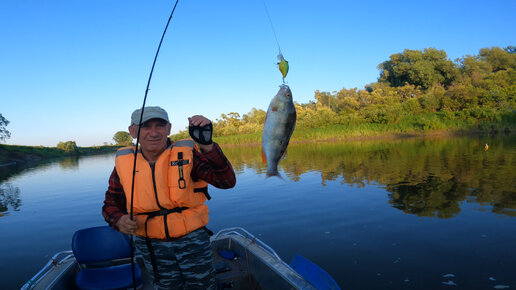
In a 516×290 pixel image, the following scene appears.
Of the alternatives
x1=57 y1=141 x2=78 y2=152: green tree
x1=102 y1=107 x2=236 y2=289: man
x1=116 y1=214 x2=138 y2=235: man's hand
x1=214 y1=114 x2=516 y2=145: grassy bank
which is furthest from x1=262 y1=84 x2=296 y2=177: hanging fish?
x1=57 y1=141 x2=78 y2=152: green tree

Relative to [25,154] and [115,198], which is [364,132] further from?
[25,154]

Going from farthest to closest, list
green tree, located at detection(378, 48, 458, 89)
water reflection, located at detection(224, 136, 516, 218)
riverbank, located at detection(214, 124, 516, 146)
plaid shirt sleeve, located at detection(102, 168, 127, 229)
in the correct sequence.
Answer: green tree, located at detection(378, 48, 458, 89), riverbank, located at detection(214, 124, 516, 146), water reflection, located at detection(224, 136, 516, 218), plaid shirt sleeve, located at detection(102, 168, 127, 229)

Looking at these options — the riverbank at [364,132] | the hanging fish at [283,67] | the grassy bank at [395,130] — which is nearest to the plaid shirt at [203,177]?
the hanging fish at [283,67]

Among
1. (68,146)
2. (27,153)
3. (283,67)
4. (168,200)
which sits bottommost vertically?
(168,200)

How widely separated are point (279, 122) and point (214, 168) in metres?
0.91

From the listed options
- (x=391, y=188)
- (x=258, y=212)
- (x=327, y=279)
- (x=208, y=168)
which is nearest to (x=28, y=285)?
(x=208, y=168)

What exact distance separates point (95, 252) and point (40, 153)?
70259 millimetres

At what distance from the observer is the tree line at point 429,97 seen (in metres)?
36.1

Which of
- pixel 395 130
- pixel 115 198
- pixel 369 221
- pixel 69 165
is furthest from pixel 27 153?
pixel 115 198

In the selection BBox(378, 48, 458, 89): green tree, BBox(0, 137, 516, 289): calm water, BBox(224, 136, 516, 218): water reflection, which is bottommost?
BBox(0, 137, 516, 289): calm water

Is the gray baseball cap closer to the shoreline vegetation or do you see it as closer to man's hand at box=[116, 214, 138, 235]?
man's hand at box=[116, 214, 138, 235]

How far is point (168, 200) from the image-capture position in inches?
115

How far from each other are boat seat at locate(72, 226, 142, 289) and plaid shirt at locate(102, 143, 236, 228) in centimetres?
146

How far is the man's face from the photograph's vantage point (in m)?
2.92
